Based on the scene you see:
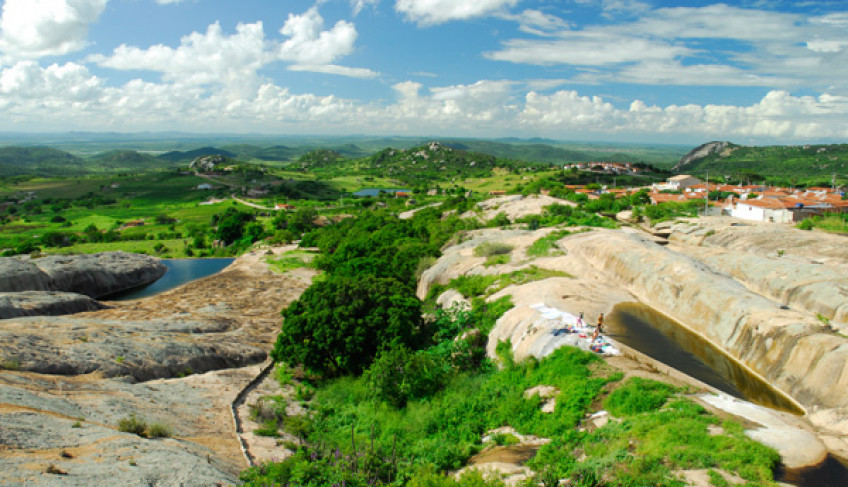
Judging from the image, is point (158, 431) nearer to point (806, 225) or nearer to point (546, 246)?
point (546, 246)

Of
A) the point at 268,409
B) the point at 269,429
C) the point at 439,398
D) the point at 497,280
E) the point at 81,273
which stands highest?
the point at 497,280

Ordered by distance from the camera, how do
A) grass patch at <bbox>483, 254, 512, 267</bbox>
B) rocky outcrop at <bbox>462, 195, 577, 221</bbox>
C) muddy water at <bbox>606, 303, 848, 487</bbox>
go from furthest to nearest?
rocky outcrop at <bbox>462, 195, 577, 221</bbox>, grass patch at <bbox>483, 254, 512, 267</bbox>, muddy water at <bbox>606, 303, 848, 487</bbox>

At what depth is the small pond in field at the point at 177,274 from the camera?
203 ft

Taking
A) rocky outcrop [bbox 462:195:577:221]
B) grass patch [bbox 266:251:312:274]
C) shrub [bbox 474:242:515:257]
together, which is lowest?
grass patch [bbox 266:251:312:274]

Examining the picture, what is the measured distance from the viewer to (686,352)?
22.5m

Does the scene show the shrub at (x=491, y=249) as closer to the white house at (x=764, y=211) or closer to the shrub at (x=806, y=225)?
the shrub at (x=806, y=225)

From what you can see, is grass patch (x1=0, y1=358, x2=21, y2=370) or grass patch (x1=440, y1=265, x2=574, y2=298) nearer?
grass patch (x1=0, y1=358, x2=21, y2=370)

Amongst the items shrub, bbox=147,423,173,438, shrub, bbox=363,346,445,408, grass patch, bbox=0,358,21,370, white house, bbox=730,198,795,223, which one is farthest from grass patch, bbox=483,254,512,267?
white house, bbox=730,198,795,223

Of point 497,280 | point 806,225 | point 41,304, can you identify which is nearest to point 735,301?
point 497,280

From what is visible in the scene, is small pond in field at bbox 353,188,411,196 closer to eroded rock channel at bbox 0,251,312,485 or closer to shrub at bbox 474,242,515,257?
shrub at bbox 474,242,515,257

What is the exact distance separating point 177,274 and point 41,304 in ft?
111

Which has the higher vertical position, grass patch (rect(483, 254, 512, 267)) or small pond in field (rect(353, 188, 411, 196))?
grass patch (rect(483, 254, 512, 267))

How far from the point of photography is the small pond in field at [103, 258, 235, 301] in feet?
203

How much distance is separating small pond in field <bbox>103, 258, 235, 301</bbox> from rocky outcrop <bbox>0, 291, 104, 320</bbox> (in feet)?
54.5
